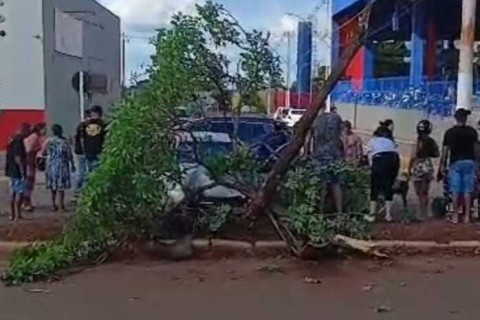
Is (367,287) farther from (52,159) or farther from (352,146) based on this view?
(52,159)

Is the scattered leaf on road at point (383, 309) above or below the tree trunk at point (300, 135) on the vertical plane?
below

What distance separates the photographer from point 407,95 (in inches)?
1286

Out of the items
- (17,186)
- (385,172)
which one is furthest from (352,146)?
(17,186)

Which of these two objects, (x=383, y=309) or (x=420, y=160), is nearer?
(x=383, y=309)

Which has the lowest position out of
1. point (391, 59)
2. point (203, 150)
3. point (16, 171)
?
point (16, 171)

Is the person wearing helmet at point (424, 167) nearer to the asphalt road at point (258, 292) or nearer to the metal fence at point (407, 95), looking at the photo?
the asphalt road at point (258, 292)

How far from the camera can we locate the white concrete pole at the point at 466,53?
57.3 feet

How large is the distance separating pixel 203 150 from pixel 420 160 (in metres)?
4.08

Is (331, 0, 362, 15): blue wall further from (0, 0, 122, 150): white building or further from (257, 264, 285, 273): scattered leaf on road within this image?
(257, 264, 285, 273): scattered leaf on road

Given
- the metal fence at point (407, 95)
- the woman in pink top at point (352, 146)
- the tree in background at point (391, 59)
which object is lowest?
the woman in pink top at point (352, 146)

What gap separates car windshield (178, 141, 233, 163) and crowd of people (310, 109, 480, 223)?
1330 millimetres

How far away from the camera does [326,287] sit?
941cm

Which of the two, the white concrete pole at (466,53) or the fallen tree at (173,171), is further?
the white concrete pole at (466,53)

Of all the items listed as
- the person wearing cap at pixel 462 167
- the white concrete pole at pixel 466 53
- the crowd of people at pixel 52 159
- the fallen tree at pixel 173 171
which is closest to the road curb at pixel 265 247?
Answer: the fallen tree at pixel 173 171
